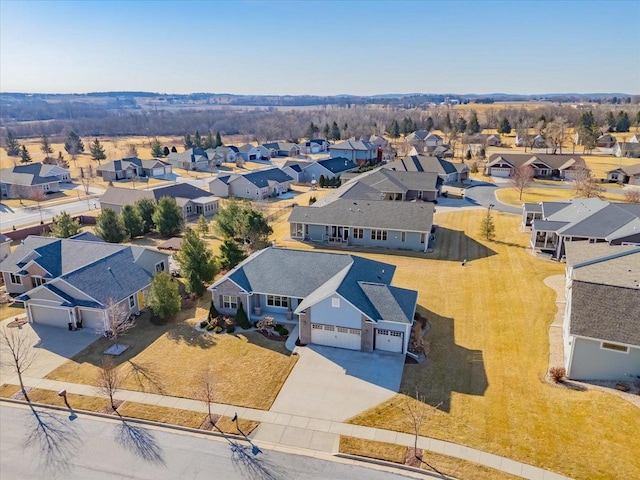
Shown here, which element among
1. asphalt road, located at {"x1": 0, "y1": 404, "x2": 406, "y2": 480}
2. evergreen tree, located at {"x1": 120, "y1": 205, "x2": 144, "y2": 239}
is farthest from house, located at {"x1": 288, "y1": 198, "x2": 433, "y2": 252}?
asphalt road, located at {"x1": 0, "y1": 404, "x2": 406, "y2": 480}

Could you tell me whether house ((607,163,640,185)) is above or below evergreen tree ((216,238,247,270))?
above

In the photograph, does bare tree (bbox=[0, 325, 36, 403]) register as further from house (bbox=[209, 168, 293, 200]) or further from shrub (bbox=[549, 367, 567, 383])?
house (bbox=[209, 168, 293, 200])

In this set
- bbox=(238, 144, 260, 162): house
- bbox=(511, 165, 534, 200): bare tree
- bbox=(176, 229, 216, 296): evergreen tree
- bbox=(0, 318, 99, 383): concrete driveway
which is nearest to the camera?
bbox=(0, 318, 99, 383): concrete driveway

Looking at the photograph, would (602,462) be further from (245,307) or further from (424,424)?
(245,307)

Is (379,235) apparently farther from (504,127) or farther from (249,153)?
(504,127)

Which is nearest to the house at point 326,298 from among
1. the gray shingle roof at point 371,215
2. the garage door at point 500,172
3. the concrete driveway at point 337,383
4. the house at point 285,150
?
the concrete driveway at point 337,383

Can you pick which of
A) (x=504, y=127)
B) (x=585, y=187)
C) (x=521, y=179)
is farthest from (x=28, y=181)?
(x=504, y=127)

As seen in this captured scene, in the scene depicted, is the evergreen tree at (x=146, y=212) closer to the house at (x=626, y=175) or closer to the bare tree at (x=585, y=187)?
the bare tree at (x=585, y=187)
